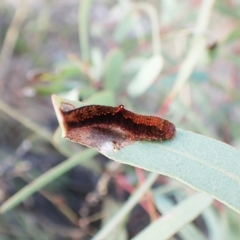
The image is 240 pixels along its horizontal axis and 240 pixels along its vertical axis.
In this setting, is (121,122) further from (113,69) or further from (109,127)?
(113,69)

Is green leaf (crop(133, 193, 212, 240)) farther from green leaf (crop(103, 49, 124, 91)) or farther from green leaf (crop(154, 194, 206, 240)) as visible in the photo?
green leaf (crop(103, 49, 124, 91))

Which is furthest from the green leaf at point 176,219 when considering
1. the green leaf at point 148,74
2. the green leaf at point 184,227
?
the green leaf at point 148,74

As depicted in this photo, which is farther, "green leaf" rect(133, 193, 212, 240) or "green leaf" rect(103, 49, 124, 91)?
"green leaf" rect(103, 49, 124, 91)

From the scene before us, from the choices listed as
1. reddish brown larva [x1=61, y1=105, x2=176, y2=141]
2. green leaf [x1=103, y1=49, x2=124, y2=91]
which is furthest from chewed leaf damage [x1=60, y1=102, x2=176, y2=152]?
green leaf [x1=103, y1=49, x2=124, y2=91]

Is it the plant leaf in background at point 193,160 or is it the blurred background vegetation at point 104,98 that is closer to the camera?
the plant leaf in background at point 193,160

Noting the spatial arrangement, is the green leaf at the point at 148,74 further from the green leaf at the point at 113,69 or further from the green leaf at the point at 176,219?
the green leaf at the point at 176,219

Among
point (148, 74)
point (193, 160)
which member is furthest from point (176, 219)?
point (148, 74)

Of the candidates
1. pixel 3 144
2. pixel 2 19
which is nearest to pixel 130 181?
pixel 3 144
